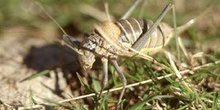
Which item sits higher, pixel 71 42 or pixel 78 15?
pixel 78 15

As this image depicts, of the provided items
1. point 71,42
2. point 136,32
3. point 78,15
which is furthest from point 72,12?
point 136,32

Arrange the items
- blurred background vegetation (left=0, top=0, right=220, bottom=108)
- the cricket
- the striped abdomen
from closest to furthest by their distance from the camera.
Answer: the cricket → the striped abdomen → blurred background vegetation (left=0, top=0, right=220, bottom=108)

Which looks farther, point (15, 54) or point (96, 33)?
point (15, 54)

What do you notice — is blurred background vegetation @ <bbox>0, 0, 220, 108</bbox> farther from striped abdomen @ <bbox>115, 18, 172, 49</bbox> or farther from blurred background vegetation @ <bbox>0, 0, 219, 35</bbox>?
striped abdomen @ <bbox>115, 18, 172, 49</bbox>

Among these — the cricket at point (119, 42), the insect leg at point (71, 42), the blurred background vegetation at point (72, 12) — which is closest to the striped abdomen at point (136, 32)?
the cricket at point (119, 42)

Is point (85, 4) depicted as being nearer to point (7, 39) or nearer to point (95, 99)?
point (7, 39)

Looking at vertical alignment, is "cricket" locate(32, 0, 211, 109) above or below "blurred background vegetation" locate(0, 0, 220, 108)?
below

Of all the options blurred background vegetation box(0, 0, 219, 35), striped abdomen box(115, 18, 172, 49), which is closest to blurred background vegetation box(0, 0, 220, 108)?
blurred background vegetation box(0, 0, 219, 35)

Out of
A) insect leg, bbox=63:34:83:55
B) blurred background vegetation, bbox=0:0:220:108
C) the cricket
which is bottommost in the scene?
the cricket

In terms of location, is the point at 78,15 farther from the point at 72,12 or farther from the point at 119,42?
the point at 119,42

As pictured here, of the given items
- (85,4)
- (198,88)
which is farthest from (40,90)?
(85,4)

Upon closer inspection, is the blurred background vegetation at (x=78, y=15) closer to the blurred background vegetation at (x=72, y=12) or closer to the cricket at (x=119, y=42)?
the blurred background vegetation at (x=72, y=12)
